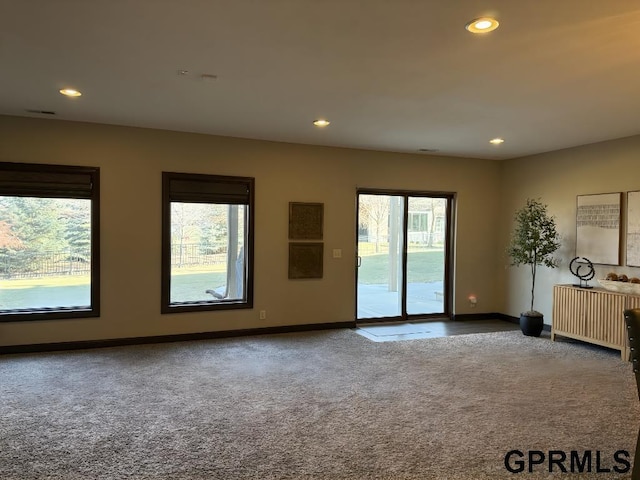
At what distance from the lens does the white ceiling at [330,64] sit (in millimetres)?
2559

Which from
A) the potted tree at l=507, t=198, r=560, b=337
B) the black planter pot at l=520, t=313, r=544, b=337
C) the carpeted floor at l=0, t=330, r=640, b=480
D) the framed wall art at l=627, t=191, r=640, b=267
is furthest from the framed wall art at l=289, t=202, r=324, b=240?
the framed wall art at l=627, t=191, r=640, b=267

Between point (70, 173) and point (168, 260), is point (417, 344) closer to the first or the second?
point (168, 260)

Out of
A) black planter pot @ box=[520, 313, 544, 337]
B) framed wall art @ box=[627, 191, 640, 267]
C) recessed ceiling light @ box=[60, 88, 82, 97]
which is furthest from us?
black planter pot @ box=[520, 313, 544, 337]

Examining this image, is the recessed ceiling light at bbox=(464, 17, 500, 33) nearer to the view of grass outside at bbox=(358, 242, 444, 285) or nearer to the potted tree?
the potted tree

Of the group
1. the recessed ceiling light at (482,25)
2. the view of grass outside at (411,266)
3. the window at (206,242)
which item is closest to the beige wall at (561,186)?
the view of grass outside at (411,266)

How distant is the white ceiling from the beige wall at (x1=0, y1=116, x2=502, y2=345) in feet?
1.16

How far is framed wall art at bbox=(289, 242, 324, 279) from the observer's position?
633 centimetres

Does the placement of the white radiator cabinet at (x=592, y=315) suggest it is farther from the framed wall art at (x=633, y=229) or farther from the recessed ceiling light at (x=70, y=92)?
the recessed ceiling light at (x=70, y=92)

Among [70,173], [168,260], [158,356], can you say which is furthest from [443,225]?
[70,173]

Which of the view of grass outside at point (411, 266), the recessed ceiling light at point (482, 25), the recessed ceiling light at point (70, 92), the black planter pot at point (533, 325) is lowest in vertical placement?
the black planter pot at point (533, 325)

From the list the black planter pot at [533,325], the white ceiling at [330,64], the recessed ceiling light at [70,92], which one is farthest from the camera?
the black planter pot at [533,325]

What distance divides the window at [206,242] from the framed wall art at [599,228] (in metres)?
4.35

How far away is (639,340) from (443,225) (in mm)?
5444

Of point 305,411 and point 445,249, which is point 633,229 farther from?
point 305,411
